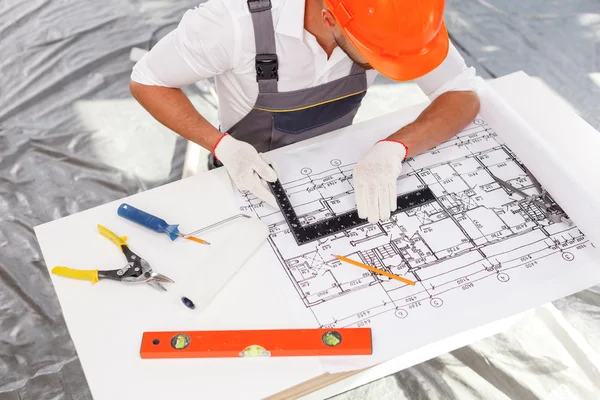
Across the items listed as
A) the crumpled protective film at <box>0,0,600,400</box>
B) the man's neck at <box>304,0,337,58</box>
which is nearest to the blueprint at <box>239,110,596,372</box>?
the man's neck at <box>304,0,337,58</box>

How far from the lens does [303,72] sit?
210 centimetres

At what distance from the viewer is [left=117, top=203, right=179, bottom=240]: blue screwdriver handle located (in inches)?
70.0

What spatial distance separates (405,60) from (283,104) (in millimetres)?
562

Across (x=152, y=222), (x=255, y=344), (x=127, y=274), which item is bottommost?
(x=255, y=344)

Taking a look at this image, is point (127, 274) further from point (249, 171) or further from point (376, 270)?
point (376, 270)

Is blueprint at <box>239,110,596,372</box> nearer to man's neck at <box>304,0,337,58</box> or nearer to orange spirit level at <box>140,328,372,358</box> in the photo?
orange spirit level at <box>140,328,372,358</box>

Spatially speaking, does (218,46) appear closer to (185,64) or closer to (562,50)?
(185,64)

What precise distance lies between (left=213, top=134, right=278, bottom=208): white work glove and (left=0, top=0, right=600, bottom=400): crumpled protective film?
683mm

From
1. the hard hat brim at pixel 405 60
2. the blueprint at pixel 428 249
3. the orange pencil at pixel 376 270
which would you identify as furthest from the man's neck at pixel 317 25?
the orange pencil at pixel 376 270

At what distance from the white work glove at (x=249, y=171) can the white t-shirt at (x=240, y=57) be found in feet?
0.98

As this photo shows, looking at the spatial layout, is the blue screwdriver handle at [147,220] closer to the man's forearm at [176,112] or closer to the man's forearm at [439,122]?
the man's forearm at [176,112]

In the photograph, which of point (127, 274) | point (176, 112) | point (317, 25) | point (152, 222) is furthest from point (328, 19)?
point (127, 274)

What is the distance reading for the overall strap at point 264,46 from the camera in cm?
191

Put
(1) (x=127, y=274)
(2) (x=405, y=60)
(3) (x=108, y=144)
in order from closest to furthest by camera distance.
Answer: (1) (x=127, y=274)
(2) (x=405, y=60)
(3) (x=108, y=144)
